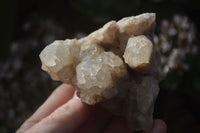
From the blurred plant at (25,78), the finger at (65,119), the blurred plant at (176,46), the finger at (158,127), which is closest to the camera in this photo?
the finger at (65,119)

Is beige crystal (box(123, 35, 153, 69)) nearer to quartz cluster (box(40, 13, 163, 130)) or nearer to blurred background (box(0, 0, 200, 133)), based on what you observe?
quartz cluster (box(40, 13, 163, 130))

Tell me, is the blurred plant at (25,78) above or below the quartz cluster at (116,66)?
below

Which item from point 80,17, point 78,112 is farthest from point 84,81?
point 80,17

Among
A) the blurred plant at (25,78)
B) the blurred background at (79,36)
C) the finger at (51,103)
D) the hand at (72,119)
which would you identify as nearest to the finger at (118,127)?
the hand at (72,119)

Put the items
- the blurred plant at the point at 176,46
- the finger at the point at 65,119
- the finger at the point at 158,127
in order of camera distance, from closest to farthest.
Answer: the finger at the point at 65,119
the finger at the point at 158,127
the blurred plant at the point at 176,46

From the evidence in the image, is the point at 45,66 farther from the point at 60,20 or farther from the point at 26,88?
the point at 60,20

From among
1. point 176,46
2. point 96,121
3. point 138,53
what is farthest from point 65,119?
point 176,46

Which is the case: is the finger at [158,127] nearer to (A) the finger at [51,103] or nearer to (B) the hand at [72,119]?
(B) the hand at [72,119]
